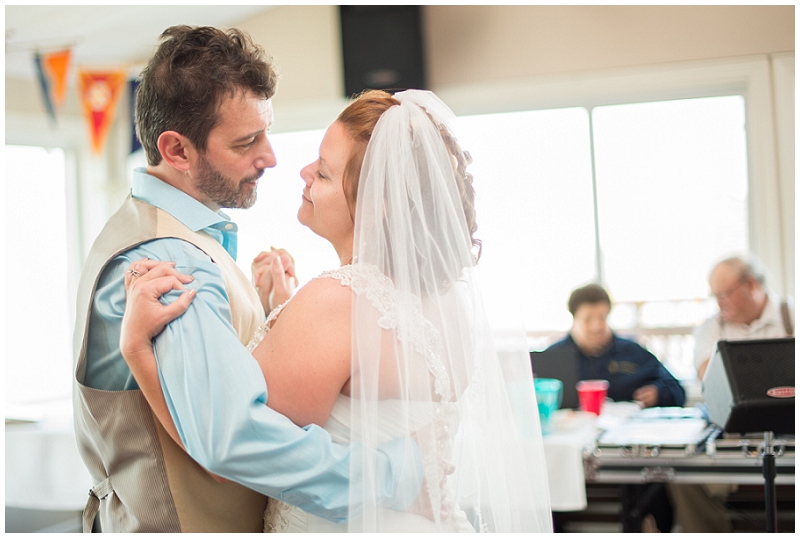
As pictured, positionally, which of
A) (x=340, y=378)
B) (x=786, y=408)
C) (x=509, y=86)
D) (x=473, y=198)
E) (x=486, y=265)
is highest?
(x=509, y=86)

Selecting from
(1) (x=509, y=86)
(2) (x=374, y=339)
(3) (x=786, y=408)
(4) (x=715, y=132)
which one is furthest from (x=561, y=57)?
(2) (x=374, y=339)

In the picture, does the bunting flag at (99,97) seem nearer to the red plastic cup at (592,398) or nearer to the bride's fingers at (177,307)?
the red plastic cup at (592,398)

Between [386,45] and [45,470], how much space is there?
A: 3.33 meters

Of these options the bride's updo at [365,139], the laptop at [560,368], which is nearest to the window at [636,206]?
the laptop at [560,368]

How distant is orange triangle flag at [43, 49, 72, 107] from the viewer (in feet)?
17.2

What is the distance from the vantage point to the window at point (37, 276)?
561cm

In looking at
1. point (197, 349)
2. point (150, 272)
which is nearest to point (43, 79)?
point (150, 272)

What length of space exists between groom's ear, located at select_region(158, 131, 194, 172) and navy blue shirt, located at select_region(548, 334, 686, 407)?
3.00 m

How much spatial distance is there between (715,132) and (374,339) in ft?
14.5

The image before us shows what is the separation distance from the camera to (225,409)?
4.12ft

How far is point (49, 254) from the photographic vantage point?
6.01m

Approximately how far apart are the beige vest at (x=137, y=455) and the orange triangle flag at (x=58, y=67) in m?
4.29

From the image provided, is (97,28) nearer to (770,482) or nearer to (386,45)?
(386,45)

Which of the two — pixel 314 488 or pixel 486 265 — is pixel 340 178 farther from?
pixel 314 488
